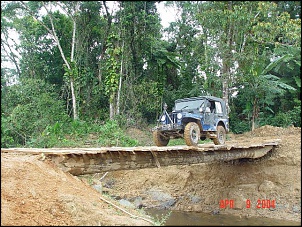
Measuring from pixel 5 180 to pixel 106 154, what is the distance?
215 centimetres

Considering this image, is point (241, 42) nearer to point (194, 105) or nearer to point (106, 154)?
point (194, 105)

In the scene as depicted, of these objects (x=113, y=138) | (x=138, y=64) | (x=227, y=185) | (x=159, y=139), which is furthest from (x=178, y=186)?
(x=138, y=64)

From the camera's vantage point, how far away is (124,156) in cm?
648

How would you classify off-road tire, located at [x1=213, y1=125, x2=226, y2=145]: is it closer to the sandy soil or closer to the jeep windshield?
the jeep windshield

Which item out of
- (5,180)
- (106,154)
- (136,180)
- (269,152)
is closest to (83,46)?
(136,180)

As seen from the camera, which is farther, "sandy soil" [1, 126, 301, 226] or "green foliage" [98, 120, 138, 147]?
"green foliage" [98, 120, 138, 147]

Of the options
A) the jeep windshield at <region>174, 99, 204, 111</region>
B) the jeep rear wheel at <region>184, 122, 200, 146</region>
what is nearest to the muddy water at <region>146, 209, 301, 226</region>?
the jeep rear wheel at <region>184, 122, 200, 146</region>

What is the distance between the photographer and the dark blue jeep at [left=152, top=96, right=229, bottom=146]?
9.41 metres

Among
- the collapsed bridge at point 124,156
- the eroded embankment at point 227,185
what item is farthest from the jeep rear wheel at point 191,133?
the eroded embankment at point 227,185

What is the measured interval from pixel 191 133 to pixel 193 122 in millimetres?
510

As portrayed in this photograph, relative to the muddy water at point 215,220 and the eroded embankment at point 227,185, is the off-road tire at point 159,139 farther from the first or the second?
the eroded embankment at point 227,185

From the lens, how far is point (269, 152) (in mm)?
12805

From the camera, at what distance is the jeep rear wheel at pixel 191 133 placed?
29.6 ft

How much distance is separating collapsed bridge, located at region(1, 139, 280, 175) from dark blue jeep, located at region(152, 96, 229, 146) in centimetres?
63
